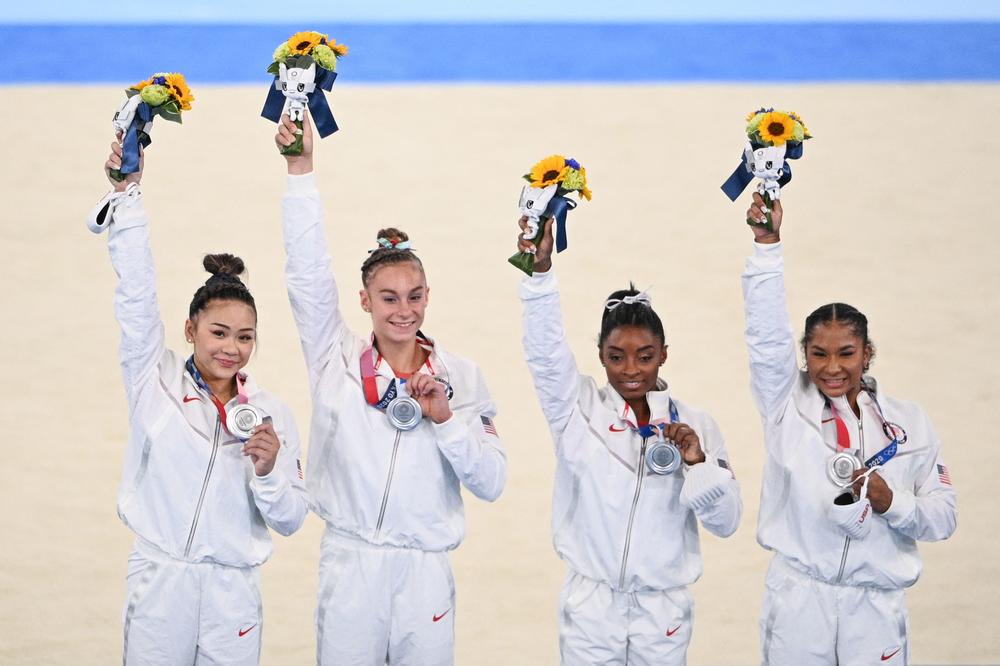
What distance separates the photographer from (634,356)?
5469 mm

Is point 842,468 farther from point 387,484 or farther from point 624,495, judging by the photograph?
point 387,484

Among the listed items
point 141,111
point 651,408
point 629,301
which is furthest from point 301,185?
point 651,408

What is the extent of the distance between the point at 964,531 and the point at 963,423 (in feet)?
3.71

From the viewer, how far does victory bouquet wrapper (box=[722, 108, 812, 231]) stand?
5336 mm

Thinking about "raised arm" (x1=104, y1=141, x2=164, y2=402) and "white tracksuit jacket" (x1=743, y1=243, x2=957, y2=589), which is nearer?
"raised arm" (x1=104, y1=141, x2=164, y2=402)

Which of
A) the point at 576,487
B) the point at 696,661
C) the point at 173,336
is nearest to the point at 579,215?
the point at 173,336

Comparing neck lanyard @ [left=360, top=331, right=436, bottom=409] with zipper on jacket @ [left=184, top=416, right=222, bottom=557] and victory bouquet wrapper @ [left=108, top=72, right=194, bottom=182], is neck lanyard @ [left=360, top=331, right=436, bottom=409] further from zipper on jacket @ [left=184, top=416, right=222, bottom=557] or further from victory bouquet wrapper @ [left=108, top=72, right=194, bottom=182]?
victory bouquet wrapper @ [left=108, top=72, right=194, bottom=182]

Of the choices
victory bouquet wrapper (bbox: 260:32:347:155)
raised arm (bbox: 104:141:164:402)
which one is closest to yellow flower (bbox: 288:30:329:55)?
victory bouquet wrapper (bbox: 260:32:347:155)

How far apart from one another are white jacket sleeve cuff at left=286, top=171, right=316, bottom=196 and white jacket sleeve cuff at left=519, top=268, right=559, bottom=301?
0.84 m

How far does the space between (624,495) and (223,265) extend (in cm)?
168

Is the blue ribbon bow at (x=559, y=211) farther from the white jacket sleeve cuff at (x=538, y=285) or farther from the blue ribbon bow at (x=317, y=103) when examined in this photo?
the blue ribbon bow at (x=317, y=103)

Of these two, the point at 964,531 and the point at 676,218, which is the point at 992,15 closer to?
the point at 676,218

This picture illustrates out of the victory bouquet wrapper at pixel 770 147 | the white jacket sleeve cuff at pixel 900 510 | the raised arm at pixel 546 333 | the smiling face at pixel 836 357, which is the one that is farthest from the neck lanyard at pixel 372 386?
the white jacket sleeve cuff at pixel 900 510

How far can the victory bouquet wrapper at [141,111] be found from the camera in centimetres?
524
